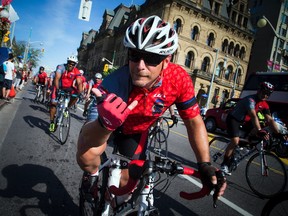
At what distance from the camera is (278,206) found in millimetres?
2762

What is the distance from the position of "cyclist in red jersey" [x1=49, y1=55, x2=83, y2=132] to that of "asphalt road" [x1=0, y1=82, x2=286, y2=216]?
0.88 meters

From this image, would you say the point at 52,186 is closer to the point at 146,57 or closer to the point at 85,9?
the point at 146,57

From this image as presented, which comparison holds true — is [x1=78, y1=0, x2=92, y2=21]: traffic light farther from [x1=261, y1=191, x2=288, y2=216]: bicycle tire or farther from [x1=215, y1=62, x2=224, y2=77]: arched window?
[x1=215, y1=62, x2=224, y2=77]: arched window

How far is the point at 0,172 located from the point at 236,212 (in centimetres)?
366

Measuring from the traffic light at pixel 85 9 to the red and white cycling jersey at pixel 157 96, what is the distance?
11.7 meters

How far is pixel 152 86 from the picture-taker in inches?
82.0

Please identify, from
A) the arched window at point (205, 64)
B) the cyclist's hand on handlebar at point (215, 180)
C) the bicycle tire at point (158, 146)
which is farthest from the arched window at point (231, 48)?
the cyclist's hand on handlebar at point (215, 180)

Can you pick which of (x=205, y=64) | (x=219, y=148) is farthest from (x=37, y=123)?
(x=205, y=64)

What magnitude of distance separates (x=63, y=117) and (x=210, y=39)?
3959 cm

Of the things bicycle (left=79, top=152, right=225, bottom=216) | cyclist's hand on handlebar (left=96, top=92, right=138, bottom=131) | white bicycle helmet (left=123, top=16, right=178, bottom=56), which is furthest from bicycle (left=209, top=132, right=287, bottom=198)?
cyclist's hand on handlebar (left=96, top=92, right=138, bottom=131)

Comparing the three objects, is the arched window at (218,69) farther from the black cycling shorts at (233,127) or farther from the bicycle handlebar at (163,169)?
the bicycle handlebar at (163,169)

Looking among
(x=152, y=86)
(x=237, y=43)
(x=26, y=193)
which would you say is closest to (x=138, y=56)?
(x=152, y=86)

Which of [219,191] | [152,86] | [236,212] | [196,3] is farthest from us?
[196,3]

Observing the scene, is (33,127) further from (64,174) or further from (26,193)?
(26,193)
